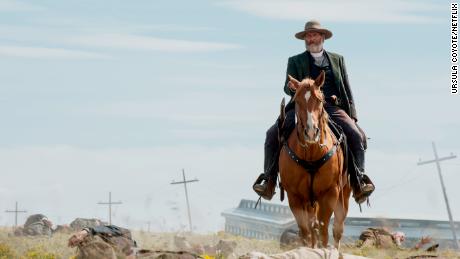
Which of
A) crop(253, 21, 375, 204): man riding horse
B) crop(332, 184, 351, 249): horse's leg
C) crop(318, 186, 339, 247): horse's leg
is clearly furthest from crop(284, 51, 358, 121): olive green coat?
crop(318, 186, 339, 247): horse's leg

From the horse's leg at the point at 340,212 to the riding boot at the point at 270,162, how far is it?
1.23 metres

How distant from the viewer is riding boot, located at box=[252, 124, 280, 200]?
1677 cm

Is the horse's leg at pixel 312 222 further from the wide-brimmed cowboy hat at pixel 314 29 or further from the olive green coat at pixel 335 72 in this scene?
the wide-brimmed cowboy hat at pixel 314 29

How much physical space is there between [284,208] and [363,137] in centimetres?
8450

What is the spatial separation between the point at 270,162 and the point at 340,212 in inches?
62.9

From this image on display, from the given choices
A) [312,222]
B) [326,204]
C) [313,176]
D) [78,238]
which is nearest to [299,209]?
[312,222]

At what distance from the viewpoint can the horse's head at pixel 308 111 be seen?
1494 centimetres

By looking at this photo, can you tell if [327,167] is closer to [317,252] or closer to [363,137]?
[363,137]

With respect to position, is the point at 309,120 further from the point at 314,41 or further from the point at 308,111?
the point at 314,41

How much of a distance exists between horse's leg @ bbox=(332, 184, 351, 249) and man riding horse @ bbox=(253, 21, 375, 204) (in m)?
0.18

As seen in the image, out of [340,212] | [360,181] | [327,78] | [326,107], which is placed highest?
[327,78]

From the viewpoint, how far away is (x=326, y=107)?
17.2 m

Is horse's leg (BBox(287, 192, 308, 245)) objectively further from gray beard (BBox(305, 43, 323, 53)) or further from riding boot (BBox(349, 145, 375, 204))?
gray beard (BBox(305, 43, 323, 53))

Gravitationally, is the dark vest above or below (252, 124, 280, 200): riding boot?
above
